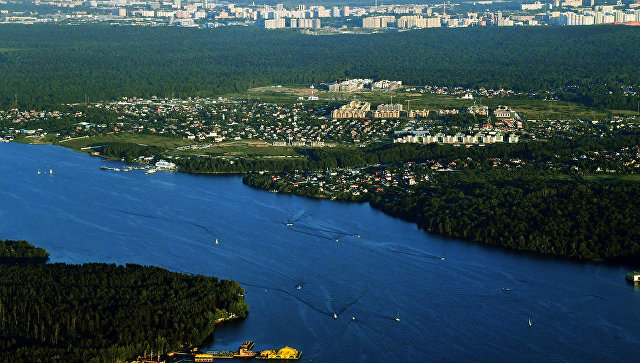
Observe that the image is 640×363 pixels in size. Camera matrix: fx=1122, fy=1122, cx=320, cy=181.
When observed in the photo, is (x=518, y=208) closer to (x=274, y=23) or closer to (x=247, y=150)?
(x=247, y=150)

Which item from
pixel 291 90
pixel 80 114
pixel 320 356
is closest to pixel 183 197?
pixel 320 356

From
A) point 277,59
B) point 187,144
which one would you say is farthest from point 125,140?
point 277,59

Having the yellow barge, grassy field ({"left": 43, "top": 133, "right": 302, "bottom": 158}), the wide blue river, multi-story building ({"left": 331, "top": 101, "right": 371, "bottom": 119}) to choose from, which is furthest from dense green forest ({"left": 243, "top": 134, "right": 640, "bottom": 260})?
multi-story building ({"left": 331, "top": 101, "right": 371, "bottom": 119})

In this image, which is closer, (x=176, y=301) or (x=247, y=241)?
(x=176, y=301)

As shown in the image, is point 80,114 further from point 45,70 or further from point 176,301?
point 176,301

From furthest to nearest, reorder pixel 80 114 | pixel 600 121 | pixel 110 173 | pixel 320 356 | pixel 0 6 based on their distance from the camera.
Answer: pixel 0 6 → pixel 80 114 → pixel 600 121 → pixel 110 173 → pixel 320 356

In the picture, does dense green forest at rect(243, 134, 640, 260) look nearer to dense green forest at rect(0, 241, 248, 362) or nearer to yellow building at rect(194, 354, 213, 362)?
dense green forest at rect(0, 241, 248, 362)
